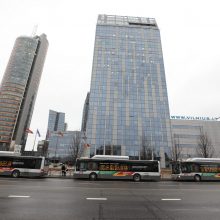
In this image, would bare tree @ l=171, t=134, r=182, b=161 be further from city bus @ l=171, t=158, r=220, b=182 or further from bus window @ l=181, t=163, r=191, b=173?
bus window @ l=181, t=163, r=191, b=173

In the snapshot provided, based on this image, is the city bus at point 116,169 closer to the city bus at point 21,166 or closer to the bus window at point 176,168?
the bus window at point 176,168

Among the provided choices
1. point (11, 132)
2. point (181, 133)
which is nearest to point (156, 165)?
point (181, 133)

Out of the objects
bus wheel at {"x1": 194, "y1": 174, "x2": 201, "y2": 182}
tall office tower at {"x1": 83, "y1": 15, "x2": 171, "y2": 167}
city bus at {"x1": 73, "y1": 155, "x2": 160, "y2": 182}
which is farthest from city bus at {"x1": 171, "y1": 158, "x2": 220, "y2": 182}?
tall office tower at {"x1": 83, "y1": 15, "x2": 171, "y2": 167}

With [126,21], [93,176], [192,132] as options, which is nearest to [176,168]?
[93,176]

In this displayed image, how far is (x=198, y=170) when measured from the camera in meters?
27.2

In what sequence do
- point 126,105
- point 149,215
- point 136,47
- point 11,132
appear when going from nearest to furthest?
point 149,215
point 126,105
point 136,47
point 11,132

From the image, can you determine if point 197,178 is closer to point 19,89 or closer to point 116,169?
point 116,169

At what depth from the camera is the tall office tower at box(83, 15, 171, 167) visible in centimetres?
6581

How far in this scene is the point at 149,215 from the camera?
24.4ft

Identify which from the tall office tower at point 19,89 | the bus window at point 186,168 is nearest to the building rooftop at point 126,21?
the bus window at point 186,168

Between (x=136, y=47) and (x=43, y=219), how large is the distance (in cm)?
8720

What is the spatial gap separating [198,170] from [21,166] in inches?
992

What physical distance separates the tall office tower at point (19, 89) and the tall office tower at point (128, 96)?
3521 inches

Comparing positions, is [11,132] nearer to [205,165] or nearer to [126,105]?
[126,105]
